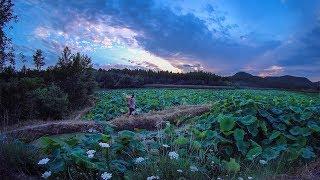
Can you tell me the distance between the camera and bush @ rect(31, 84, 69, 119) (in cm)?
2494

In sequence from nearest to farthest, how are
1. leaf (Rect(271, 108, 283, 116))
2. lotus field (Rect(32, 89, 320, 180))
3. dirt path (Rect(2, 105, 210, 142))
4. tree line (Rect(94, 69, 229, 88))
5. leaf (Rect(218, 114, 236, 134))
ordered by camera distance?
lotus field (Rect(32, 89, 320, 180)) < leaf (Rect(218, 114, 236, 134)) < leaf (Rect(271, 108, 283, 116)) < dirt path (Rect(2, 105, 210, 142)) < tree line (Rect(94, 69, 229, 88))

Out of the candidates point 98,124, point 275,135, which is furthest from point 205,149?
point 98,124

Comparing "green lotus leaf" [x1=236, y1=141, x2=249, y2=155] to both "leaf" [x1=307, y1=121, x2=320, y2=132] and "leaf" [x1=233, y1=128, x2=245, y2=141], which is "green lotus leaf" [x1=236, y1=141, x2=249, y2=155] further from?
"leaf" [x1=307, y1=121, x2=320, y2=132]

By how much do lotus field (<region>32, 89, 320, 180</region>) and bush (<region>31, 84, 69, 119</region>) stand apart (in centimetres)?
1391

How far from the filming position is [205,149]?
929 centimetres

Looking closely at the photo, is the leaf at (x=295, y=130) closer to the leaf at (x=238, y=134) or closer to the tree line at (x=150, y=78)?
the leaf at (x=238, y=134)

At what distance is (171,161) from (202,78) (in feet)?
249

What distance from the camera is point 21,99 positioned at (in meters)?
23.5

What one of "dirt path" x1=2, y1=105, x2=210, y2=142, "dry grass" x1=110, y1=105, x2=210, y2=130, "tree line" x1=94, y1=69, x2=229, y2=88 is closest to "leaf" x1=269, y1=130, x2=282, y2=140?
"dirt path" x1=2, y1=105, x2=210, y2=142

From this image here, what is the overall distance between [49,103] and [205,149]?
17.8 m

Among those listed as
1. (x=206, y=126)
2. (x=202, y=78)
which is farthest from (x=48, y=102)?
(x=202, y=78)

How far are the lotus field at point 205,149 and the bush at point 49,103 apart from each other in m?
13.9

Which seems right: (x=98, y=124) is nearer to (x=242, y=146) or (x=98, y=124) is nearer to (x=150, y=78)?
(x=242, y=146)

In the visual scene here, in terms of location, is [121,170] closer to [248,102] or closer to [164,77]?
[248,102]
